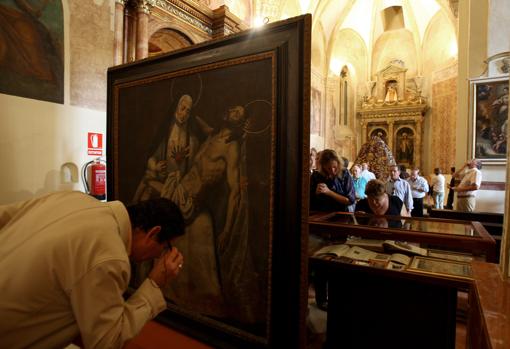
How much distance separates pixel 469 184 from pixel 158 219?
7.58m

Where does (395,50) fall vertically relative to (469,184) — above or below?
above

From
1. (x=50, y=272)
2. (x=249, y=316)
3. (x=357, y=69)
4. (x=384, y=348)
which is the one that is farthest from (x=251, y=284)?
(x=357, y=69)

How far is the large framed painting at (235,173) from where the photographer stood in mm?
1812

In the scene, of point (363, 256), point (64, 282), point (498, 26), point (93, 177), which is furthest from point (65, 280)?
point (498, 26)

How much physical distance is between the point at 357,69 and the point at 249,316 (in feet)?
67.3

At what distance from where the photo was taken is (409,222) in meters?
2.88

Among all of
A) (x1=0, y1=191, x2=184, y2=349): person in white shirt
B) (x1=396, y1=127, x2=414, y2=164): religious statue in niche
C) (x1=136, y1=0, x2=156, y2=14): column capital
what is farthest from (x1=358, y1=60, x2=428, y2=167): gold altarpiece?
(x1=0, y1=191, x2=184, y2=349): person in white shirt

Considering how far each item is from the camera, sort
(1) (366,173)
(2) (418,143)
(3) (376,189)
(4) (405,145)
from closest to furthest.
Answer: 1. (3) (376,189)
2. (1) (366,173)
3. (2) (418,143)
4. (4) (405,145)

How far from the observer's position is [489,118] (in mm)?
8188

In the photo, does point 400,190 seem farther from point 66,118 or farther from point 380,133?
point 380,133

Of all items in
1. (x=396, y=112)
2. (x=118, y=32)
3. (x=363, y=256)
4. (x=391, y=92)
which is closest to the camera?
(x=363, y=256)

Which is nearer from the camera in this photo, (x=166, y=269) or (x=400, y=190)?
(x=166, y=269)

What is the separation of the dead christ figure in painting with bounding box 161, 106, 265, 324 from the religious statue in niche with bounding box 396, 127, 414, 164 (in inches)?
737

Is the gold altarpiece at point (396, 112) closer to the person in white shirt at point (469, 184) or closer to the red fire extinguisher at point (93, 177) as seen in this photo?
the person in white shirt at point (469, 184)
